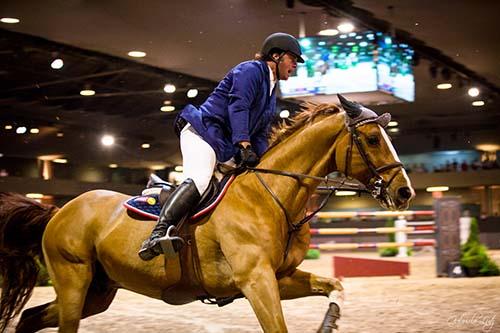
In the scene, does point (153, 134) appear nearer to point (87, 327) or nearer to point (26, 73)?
point (26, 73)

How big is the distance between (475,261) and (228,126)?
644cm

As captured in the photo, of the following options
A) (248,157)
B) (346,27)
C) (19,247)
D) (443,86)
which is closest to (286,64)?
(248,157)

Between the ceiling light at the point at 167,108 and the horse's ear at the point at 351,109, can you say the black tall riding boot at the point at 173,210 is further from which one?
the ceiling light at the point at 167,108

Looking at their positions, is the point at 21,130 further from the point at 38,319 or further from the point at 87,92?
the point at 38,319

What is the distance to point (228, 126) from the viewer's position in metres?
3.53

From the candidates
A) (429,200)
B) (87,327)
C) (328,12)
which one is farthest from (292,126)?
(429,200)

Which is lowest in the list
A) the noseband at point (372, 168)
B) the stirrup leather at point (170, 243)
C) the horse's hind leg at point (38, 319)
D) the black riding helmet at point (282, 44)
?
the horse's hind leg at point (38, 319)

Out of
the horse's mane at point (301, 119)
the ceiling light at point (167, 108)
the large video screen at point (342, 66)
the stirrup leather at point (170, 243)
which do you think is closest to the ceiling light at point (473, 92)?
the large video screen at point (342, 66)

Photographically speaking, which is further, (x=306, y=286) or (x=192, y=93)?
(x=192, y=93)

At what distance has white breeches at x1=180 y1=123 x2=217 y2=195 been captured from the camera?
340cm

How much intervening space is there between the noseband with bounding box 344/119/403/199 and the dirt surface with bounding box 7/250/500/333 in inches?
79.4

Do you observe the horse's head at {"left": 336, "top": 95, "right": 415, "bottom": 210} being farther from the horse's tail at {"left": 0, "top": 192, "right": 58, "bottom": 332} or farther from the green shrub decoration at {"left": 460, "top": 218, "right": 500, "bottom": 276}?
the green shrub decoration at {"left": 460, "top": 218, "right": 500, "bottom": 276}

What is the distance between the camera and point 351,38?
10.6 m

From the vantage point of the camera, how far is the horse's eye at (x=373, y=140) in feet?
10.7
